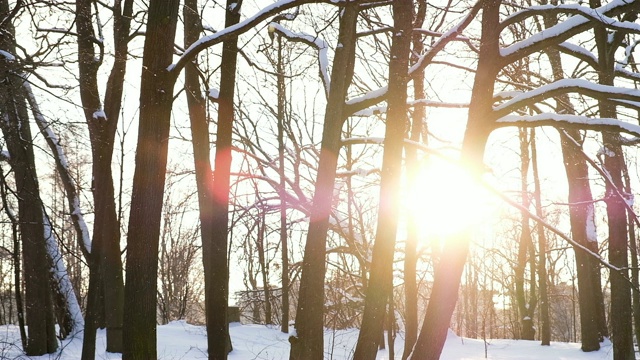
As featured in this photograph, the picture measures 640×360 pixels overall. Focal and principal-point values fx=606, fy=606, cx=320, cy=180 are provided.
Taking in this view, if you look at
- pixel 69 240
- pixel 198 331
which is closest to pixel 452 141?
pixel 198 331

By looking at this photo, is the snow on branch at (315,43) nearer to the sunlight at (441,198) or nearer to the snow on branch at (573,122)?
the sunlight at (441,198)

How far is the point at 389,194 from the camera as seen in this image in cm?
736

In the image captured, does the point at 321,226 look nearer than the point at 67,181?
Yes

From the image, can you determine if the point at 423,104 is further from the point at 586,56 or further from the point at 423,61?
the point at 586,56

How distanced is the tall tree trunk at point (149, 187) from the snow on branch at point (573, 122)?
4.00 m

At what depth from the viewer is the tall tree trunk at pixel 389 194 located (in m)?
7.13

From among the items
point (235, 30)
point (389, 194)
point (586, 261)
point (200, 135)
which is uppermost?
point (235, 30)

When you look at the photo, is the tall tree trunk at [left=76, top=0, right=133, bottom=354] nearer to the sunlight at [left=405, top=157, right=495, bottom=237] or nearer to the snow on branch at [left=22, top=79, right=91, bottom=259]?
the snow on branch at [left=22, top=79, right=91, bottom=259]

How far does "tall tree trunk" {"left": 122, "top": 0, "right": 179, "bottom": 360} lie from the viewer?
19.6 feet

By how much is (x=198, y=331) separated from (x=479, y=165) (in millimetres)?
9925

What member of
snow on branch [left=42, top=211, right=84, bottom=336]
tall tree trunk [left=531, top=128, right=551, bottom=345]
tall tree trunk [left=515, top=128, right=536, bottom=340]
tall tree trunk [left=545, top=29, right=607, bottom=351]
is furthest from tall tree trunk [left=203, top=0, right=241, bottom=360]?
tall tree trunk [left=515, top=128, right=536, bottom=340]

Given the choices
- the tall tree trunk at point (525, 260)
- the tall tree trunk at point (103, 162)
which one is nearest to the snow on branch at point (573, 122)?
the tall tree trunk at point (103, 162)

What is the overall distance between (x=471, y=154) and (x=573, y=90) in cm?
137

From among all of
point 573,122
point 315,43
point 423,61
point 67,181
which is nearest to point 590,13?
point 573,122
